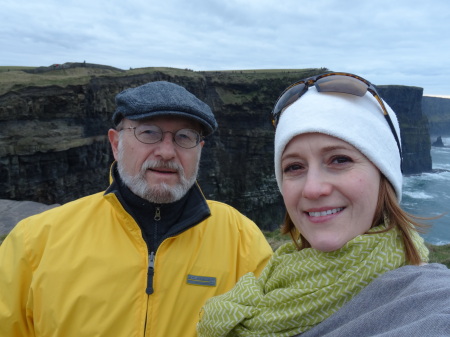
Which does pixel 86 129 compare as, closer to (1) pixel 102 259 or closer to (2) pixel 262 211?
(2) pixel 262 211

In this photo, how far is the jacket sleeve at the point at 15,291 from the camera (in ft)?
8.29

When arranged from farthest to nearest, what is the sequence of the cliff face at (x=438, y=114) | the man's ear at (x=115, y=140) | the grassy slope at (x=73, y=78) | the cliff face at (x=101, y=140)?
1. the cliff face at (x=438, y=114)
2. the cliff face at (x=101, y=140)
3. the grassy slope at (x=73, y=78)
4. the man's ear at (x=115, y=140)

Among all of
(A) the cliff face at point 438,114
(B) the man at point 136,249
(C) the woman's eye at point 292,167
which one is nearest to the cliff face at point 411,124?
(A) the cliff face at point 438,114

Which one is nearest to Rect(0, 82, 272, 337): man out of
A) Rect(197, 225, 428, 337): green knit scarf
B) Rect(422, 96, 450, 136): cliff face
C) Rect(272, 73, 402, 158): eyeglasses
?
Rect(197, 225, 428, 337): green knit scarf

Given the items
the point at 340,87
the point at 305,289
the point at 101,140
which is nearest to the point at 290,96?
the point at 340,87

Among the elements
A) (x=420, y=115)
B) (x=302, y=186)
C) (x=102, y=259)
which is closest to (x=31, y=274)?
(x=102, y=259)

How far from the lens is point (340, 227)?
164 cm

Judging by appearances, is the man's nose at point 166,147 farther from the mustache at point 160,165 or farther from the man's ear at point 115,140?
the man's ear at point 115,140

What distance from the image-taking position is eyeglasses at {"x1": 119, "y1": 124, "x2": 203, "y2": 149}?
280 cm

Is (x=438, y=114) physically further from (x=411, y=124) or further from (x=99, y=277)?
(x=99, y=277)

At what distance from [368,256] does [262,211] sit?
38931 millimetres

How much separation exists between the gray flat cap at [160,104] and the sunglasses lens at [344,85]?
1.17 meters

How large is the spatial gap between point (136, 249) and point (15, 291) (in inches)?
35.3

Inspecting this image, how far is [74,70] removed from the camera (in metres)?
34.6
